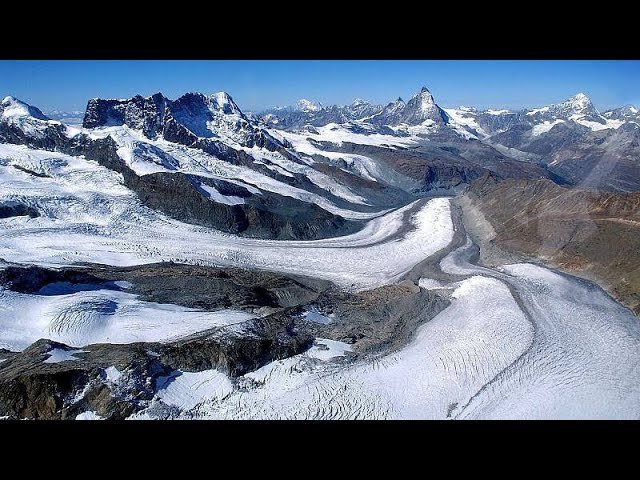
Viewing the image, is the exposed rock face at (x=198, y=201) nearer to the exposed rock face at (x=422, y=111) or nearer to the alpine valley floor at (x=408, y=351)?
the alpine valley floor at (x=408, y=351)

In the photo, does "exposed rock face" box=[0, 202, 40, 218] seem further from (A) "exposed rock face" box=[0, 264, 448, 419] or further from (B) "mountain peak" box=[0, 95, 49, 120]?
(B) "mountain peak" box=[0, 95, 49, 120]

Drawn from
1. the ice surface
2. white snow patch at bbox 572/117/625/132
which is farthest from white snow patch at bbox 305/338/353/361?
white snow patch at bbox 572/117/625/132

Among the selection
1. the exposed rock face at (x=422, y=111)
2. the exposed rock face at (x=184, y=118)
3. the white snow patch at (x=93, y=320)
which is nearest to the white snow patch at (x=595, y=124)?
the exposed rock face at (x=422, y=111)
